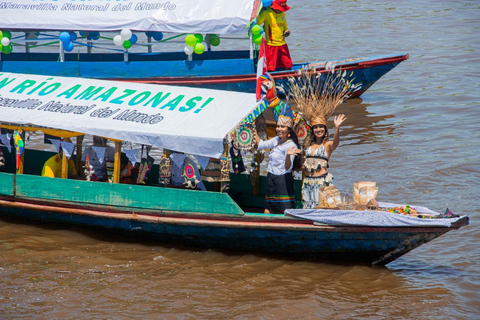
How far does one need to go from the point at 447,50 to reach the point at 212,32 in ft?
25.5

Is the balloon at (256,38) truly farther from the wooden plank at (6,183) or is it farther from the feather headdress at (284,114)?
the wooden plank at (6,183)

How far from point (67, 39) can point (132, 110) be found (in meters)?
6.39

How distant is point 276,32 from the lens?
1258 centimetres

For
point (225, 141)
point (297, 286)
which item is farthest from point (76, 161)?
point (297, 286)

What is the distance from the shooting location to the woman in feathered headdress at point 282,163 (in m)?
7.04

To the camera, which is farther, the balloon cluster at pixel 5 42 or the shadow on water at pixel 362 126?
the balloon cluster at pixel 5 42

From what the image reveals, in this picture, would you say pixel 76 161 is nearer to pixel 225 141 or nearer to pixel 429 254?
pixel 225 141

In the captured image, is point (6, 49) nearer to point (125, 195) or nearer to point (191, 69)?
point (191, 69)

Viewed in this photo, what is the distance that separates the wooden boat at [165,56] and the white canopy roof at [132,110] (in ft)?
14.8

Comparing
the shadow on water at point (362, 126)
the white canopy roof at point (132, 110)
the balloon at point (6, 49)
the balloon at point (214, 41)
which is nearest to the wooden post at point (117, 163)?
the white canopy roof at point (132, 110)

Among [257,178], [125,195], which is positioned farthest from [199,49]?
[125,195]

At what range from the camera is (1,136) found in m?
8.47

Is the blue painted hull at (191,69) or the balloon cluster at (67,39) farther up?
the balloon cluster at (67,39)

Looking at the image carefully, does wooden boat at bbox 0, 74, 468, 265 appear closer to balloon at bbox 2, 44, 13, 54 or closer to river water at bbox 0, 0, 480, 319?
river water at bbox 0, 0, 480, 319
